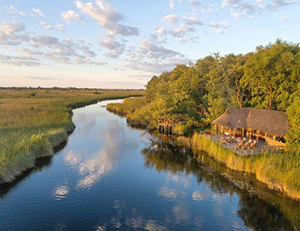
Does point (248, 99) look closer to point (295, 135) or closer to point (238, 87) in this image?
point (238, 87)

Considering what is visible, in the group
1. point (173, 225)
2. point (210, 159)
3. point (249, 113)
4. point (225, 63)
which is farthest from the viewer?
point (225, 63)

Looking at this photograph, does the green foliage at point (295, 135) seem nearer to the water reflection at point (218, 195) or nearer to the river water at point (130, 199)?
the water reflection at point (218, 195)

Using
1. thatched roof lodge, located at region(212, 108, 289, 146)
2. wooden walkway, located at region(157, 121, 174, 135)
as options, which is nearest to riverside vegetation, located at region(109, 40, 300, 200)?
wooden walkway, located at region(157, 121, 174, 135)

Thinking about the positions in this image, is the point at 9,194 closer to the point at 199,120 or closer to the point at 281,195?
the point at 281,195

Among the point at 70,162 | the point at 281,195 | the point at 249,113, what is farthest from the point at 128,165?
the point at 249,113

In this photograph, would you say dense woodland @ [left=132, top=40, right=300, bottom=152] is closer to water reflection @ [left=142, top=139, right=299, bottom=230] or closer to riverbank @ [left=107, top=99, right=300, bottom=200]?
riverbank @ [left=107, top=99, right=300, bottom=200]

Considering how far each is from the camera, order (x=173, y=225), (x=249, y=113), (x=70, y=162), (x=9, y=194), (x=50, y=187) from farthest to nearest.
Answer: (x=249, y=113) < (x=70, y=162) < (x=50, y=187) < (x=9, y=194) < (x=173, y=225)

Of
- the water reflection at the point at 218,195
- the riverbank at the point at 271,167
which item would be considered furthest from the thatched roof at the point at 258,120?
the water reflection at the point at 218,195
